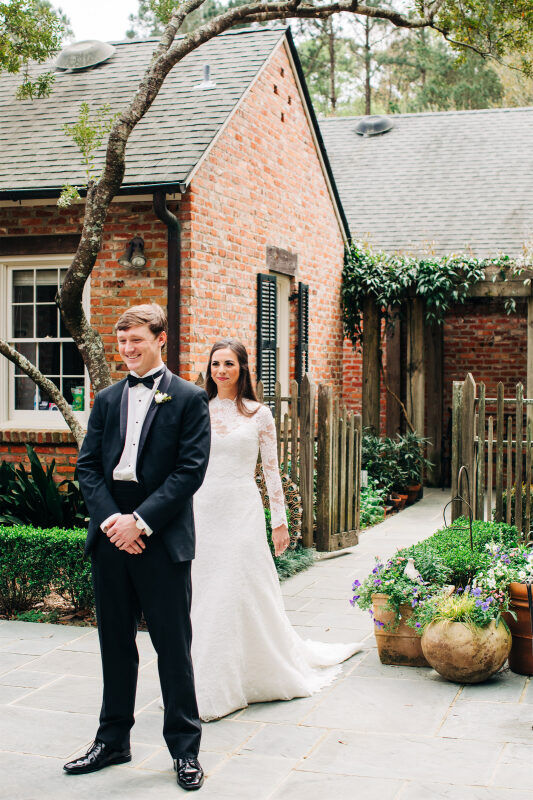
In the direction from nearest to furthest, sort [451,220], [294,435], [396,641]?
1. [396,641]
2. [294,435]
3. [451,220]

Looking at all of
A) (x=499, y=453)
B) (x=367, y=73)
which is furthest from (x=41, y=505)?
(x=367, y=73)

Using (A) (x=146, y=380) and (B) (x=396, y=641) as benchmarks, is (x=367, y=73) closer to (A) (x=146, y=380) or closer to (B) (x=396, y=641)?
(B) (x=396, y=641)

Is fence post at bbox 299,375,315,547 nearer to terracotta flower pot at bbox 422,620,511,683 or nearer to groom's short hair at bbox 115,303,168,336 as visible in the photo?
terracotta flower pot at bbox 422,620,511,683

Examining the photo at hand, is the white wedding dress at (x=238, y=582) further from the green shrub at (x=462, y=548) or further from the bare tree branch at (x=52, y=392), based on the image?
the bare tree branch at (x=52, y=392)

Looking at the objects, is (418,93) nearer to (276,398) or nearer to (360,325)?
(360,325)

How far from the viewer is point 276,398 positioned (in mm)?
8703

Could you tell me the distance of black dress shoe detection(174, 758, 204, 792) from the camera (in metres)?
3.84

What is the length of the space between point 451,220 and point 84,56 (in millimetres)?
6070

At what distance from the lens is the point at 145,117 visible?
9938 mm

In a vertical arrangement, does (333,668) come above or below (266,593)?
below

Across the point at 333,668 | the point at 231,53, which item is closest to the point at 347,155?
the point at 231,53

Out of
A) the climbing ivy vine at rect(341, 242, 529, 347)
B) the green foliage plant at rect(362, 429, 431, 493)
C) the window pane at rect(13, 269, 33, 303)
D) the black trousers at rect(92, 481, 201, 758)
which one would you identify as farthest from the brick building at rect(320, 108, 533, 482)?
the black trousers at rect(92, 481, 201, 758)

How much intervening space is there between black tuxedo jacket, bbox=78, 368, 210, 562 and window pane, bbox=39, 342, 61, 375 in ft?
18.6

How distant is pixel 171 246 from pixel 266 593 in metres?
4.71
